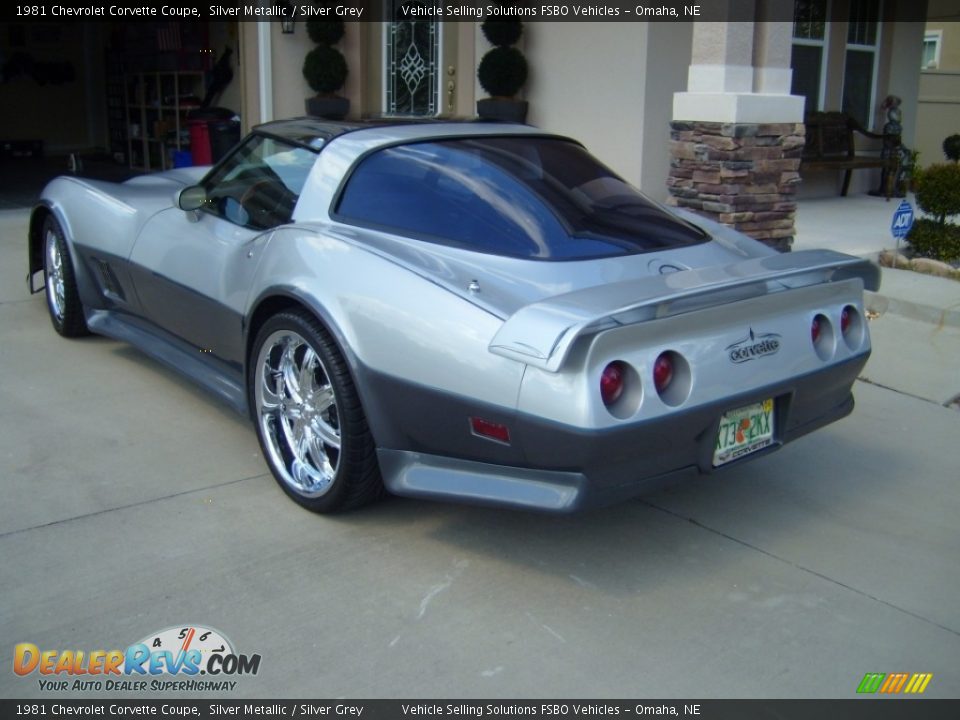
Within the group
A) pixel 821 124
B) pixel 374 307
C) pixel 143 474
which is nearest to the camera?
pixel 374 307

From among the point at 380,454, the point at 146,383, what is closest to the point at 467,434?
the point at 380,454

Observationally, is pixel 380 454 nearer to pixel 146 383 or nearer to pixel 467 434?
pixel 467 434

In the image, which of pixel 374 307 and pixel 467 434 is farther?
pixel 374 307

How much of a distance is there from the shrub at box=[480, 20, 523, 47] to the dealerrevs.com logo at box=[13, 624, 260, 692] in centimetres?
753

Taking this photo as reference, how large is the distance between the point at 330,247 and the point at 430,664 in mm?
1557

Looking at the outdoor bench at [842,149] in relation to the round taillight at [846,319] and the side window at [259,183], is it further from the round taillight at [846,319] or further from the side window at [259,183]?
the side window at [259,183]

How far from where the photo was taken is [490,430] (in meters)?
3.19

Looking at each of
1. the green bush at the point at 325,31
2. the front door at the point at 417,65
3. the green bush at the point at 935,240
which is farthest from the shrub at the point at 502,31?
the green bush at the point at 935,240

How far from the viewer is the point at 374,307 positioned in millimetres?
3482

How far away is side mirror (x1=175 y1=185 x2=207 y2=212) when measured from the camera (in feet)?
15.1

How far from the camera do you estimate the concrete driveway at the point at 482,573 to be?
297 centimetres

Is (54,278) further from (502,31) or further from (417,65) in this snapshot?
(417,65)

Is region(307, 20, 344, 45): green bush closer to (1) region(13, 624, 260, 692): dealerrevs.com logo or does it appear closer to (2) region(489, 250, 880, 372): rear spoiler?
(2) region(489, 250, 880, 372): rear spoiler

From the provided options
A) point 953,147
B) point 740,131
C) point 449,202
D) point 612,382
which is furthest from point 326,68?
point 953,147
